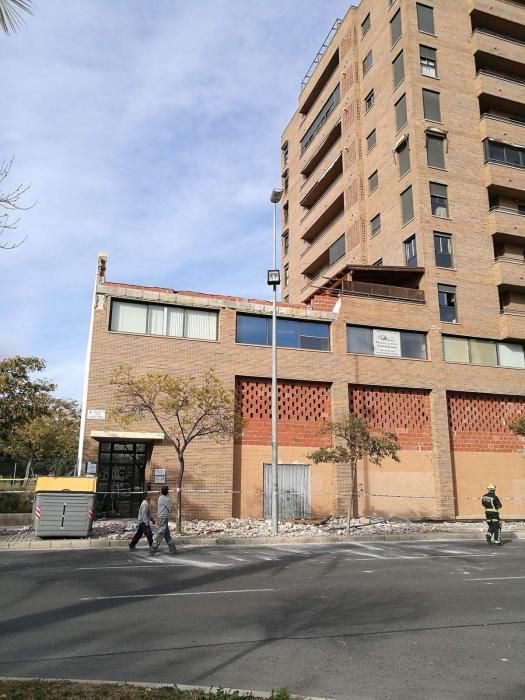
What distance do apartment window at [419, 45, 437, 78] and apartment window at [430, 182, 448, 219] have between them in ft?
21.7

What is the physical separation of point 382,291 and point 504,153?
11.7 meters

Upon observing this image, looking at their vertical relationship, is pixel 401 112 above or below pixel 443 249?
above

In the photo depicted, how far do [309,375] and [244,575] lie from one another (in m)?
14.5

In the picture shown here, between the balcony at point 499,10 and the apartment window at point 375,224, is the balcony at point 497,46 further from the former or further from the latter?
the apartment window at point 375,224

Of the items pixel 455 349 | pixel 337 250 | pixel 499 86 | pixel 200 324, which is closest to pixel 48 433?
pixel 200 324

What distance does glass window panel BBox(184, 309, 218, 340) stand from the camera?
77.7 feet

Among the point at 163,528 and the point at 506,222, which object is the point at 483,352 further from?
the point at 163,528

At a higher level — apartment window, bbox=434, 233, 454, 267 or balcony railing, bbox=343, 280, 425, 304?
apartment window, bbox=434, 233, 454, 267

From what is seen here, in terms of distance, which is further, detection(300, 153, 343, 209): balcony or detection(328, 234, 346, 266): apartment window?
detection(300, 153, 343, 209): balcony

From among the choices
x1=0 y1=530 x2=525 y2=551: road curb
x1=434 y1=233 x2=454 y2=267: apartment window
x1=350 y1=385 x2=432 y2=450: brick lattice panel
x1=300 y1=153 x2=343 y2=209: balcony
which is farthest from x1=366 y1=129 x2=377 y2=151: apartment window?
x1=0 y1=530 x2=525 y2=551: road curb

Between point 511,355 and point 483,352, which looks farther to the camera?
point 511,355

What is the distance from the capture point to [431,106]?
30.9 meters

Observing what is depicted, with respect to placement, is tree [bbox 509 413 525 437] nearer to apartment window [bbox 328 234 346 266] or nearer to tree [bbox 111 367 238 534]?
tree [bbox 111 367 238 534]

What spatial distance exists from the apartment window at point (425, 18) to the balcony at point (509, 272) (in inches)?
Result: 529
